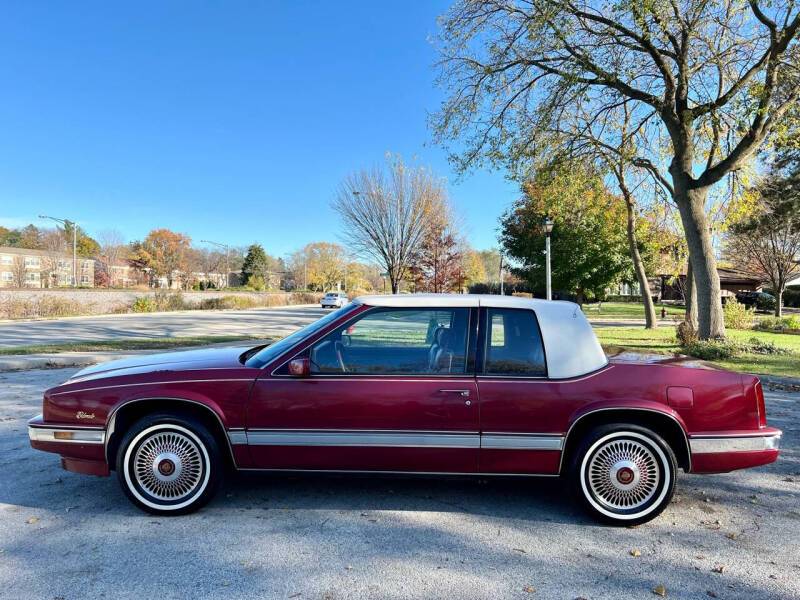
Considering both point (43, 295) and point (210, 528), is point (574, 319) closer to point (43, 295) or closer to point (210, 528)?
point (210, 528)

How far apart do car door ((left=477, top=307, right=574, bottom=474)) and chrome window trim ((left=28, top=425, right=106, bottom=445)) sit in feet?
8.86

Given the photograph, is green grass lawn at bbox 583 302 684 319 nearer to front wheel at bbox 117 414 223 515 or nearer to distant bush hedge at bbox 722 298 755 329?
distant bush hedge at bbox 722 298 755 329

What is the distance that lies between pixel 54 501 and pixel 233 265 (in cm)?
11163

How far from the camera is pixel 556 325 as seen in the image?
3580 millimetres

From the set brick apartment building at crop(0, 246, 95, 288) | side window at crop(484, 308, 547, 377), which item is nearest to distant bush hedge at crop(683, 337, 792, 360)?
side window at crop(484, 308, 547, 377)

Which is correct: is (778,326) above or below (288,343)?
below

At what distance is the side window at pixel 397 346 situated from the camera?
352 cm

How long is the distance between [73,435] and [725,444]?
4.60m

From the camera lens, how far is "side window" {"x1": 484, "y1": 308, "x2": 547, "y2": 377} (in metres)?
3.47

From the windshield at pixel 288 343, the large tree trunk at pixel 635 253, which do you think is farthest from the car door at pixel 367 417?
the large tree trunk at pixel 635 253

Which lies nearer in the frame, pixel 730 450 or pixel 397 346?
pixel 730 450

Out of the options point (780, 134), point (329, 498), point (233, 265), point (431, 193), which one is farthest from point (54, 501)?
point (233, 265)

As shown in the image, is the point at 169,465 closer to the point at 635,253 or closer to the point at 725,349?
the point at 725,349

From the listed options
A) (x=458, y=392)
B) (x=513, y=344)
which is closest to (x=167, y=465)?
(x=458, y=392)
